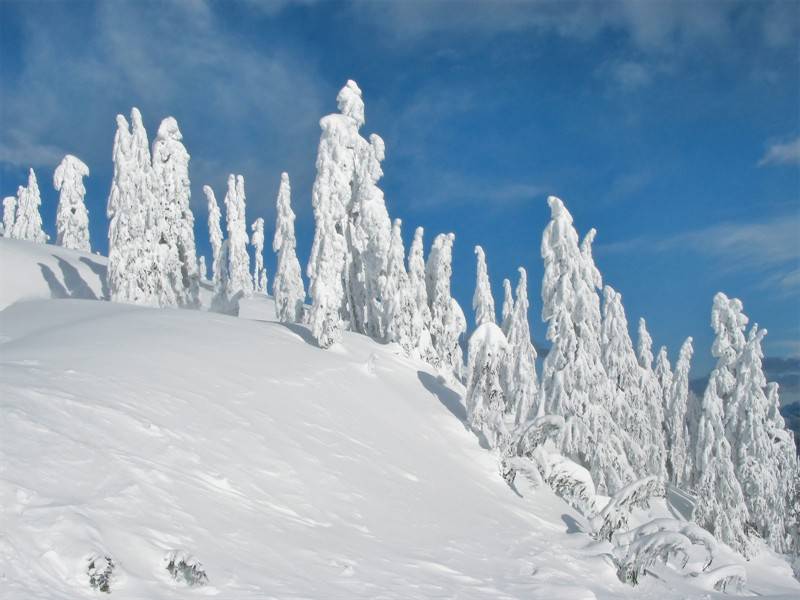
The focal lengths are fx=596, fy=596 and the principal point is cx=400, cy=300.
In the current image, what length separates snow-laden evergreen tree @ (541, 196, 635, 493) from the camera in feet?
76.7

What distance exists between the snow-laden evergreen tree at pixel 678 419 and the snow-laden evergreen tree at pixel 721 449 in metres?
9.97

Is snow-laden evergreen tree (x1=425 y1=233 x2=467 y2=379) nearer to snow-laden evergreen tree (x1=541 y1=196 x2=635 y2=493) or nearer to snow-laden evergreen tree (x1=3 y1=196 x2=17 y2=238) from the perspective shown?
snow-laden evergreen tree (x1=541 y1=196 x2=635 y2=493)

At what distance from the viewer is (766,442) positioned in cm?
2620

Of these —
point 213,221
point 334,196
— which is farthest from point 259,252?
point 334,196

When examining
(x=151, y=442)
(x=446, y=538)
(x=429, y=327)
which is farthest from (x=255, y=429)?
(x=429, y=327)

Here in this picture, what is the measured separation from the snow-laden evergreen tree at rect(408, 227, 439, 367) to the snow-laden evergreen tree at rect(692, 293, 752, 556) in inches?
490

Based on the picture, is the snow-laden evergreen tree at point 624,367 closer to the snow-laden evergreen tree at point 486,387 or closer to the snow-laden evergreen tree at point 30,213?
the snow-laden evergreen tree at point 486,387

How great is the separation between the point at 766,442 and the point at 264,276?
2163 inches

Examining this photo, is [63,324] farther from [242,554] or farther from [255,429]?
[242,554]

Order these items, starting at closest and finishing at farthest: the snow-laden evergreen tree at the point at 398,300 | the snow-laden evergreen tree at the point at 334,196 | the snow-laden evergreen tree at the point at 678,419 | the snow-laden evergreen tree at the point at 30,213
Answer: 1. the snow-laden evergreen tree at the point at 334,196
2. the snow-laden evergreen tree at the point at 398,300
3. the snow-laden evergreen tree at the point at 678,419
4. the snow-laden evergreen tree at the point at 30,213

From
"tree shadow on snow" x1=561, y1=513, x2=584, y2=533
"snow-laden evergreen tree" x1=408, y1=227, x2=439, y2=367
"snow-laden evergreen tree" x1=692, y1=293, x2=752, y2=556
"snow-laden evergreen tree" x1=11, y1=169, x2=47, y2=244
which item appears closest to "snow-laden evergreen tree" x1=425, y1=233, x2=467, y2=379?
"snow-laden evergreen tree" x1=408, y1=227, x2=439, y2=367

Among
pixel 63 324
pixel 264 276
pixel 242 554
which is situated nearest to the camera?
pixel 242 554

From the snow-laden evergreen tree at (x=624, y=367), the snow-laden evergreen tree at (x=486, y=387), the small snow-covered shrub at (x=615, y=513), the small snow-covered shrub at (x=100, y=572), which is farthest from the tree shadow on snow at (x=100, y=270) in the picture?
the small snow-covered shrub at (x=100, y=572)

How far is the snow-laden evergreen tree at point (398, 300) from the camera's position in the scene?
2678 cm
